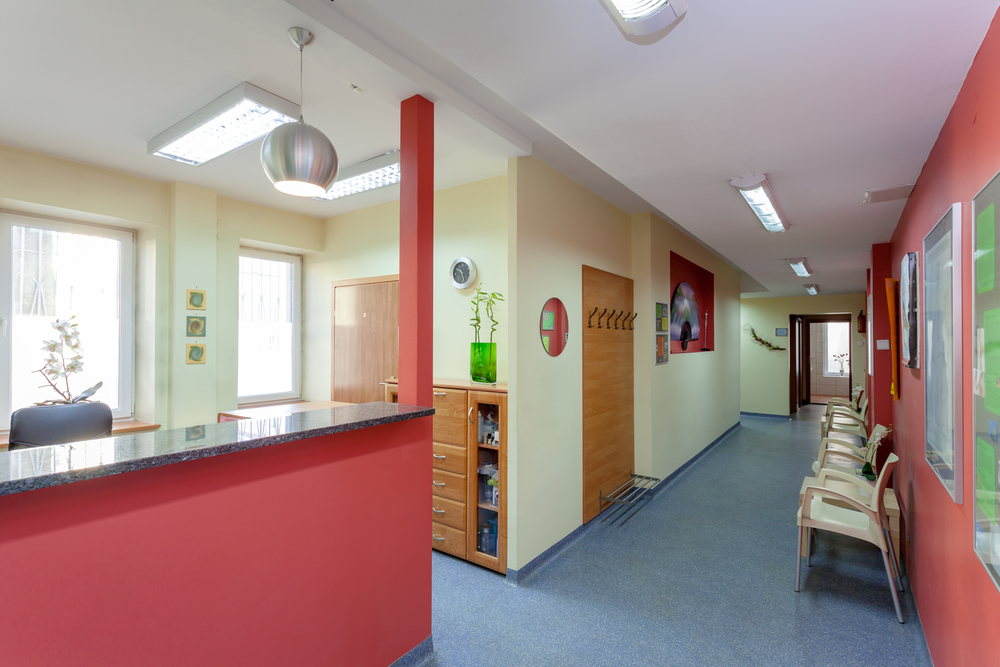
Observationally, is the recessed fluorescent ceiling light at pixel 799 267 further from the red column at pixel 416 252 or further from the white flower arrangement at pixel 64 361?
the white flower arrangement at pixel 64 361

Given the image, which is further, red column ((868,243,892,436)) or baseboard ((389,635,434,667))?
red column ((868,243,892,436))

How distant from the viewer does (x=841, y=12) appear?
1408mm

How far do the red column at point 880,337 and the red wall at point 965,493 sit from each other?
2.46m

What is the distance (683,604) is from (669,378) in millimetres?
2656

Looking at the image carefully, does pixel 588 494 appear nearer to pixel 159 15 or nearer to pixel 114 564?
pixel 114 564

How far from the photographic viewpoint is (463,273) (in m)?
3.54

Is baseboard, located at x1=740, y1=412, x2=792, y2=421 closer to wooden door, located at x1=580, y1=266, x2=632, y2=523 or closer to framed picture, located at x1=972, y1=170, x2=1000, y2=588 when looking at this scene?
wooden door, located at x1=580, y1=266, x2=632, y2=523

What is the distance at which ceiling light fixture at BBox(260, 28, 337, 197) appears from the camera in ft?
5.61

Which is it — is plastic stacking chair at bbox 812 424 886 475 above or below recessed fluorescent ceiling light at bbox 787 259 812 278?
below

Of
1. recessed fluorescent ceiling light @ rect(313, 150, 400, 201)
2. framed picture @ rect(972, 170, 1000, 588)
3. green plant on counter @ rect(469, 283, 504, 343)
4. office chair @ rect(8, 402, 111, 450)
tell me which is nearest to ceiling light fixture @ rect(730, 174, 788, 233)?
framed picture @ rect(972, 170, 1000, 588)

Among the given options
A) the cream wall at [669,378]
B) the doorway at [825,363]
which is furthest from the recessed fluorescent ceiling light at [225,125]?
the doorway at [825,363]

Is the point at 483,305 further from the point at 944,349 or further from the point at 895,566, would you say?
the point at 895,566

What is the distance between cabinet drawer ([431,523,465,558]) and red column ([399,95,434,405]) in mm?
1439

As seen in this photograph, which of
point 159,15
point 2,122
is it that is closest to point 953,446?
point 159,15
